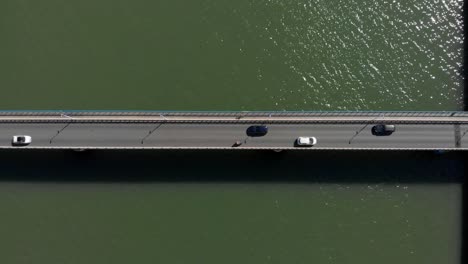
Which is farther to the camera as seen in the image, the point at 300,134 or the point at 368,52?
the point at 368,52

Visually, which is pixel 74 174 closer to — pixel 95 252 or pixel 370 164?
pixel 95 252

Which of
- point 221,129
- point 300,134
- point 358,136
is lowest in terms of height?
point 358,136

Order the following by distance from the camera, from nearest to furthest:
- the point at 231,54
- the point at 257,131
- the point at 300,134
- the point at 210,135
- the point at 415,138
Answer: the point at 415,138, the point at 257,131, the point at 300,134, the point at 210,135, the point at 231,54

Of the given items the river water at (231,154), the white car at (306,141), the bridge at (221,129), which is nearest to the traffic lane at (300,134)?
the bridge at (221,129)

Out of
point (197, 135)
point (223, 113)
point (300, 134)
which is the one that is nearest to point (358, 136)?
point (300, 134)

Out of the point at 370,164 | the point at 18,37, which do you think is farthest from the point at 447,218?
the point at 18,37

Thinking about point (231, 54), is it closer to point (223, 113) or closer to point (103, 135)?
point (223, 113)
